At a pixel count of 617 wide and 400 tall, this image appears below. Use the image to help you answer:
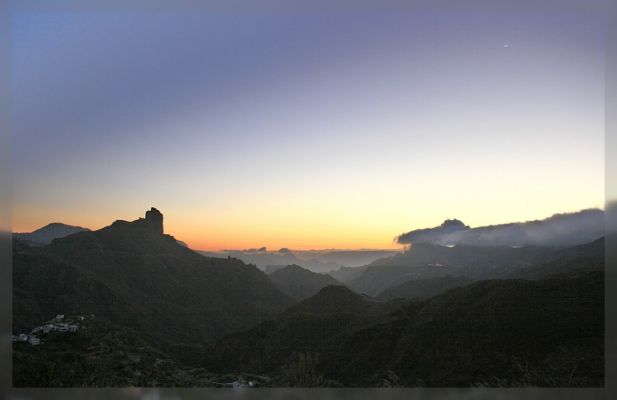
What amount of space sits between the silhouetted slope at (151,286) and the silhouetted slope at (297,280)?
0.12 meters

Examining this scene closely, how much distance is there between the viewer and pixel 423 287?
5168 mm

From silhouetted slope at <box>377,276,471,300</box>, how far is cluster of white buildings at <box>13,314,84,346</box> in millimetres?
3444

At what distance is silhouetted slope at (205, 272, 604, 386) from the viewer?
3.96 m

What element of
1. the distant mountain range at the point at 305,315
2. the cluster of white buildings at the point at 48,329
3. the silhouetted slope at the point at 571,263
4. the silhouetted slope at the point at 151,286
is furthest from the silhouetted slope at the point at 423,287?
the cluster of white buildings at the point at 48,329

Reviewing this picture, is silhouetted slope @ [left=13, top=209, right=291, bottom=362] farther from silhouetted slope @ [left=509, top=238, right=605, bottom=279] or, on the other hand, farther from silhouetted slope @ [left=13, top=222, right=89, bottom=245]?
silhouetted slope @ [left=509, top=238, right=605, bottom=279]

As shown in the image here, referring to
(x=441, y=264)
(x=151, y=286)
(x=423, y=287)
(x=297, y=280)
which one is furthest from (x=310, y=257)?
(x=151, y=286)

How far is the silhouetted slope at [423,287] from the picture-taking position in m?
5.05

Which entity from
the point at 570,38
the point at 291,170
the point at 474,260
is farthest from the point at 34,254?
the point at 570,38

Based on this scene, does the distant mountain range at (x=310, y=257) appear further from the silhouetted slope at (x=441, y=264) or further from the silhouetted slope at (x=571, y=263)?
the silhouetted slope at (x=571, y=263)

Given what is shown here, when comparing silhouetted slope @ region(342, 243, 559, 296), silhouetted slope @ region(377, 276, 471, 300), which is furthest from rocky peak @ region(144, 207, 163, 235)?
silhouetted slope @ region(377, 276, 471, 300)

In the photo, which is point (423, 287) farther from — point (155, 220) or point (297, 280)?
point (155, 220)

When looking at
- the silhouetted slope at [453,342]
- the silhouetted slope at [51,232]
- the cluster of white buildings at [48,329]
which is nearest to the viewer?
the silhouetted slope at [453,342]

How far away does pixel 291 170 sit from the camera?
16.3 ft

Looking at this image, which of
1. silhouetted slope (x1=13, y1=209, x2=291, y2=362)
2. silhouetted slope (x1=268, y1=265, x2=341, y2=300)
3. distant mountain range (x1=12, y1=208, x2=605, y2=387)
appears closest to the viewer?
distant mountain range (x1=12, y1=208, x2=605, y2=387)
